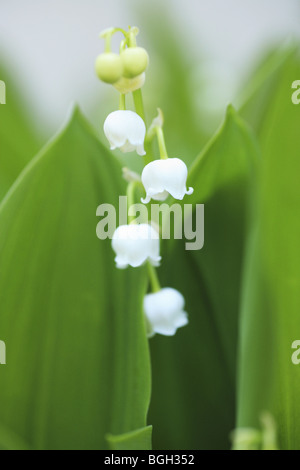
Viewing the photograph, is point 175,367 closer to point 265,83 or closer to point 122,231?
point 122,231

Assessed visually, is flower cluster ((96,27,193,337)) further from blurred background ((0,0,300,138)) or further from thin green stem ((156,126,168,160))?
blurred background ((0,0,300,138))

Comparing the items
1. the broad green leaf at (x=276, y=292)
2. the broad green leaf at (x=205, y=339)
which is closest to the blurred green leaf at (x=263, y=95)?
the broad green leaf at (x=276, y=292)

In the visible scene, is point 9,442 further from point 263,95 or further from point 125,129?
point 263,95

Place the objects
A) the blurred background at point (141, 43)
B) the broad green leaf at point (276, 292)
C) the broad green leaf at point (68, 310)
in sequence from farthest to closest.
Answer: the blurred background at point (141, 43), the broad green leaf at point (68, 310), the broad green leaf at point (276, 292)

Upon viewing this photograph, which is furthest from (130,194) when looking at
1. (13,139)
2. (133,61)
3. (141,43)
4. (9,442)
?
(141,43)

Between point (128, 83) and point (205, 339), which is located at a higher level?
point (128, 83)

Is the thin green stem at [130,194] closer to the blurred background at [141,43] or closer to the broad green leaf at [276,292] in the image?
the broad green leaf at [276,292]
